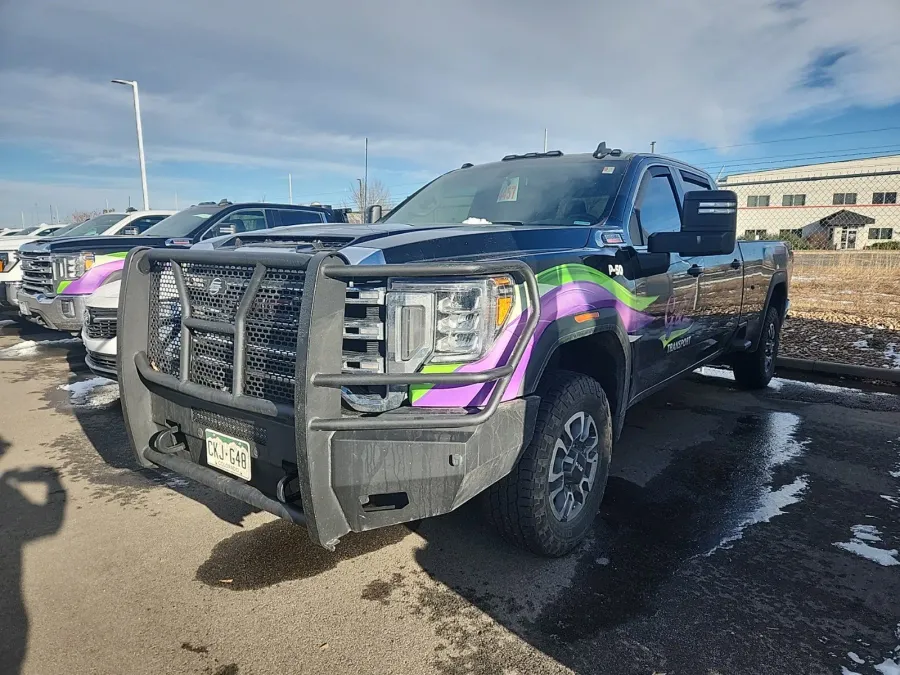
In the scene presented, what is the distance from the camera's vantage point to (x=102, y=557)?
10.1 feet

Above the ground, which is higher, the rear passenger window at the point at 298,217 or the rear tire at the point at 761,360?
the rear passenger window at the point at 298,217

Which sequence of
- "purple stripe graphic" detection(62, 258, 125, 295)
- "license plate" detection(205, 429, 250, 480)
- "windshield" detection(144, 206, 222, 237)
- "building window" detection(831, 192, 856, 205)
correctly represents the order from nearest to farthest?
1. "license plate" detection(205, 429, 250, 480)
2. "purple stripe graphic" detection(62, 258, 125, 295)
3. "windshield" detection(144, 206, 222, 237)
4. "building window" detection(831, 192, 856, 205)

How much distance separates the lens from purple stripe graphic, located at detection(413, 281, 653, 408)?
7.72 feet

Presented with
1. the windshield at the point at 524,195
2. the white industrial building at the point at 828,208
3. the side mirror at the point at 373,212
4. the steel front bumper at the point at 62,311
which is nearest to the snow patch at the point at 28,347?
the steel front bumper at the point at 62,311

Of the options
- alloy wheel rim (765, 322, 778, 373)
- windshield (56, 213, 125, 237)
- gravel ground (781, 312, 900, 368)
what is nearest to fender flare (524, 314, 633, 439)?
alloy wheel rim (765, 322, 778, 373)

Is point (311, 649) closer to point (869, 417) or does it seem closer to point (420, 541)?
point (420, 541)

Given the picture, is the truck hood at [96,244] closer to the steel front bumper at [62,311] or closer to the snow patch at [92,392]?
the steel front bumper at [62,311]

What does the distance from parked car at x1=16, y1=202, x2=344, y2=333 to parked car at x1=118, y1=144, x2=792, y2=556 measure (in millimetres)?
3946

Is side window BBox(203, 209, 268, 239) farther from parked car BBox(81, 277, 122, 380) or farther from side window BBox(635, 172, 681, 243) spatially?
side window BBox(635, 172, 681, 243)

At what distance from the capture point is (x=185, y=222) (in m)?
8.95

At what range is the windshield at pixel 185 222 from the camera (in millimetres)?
8688

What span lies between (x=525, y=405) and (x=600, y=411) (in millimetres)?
773

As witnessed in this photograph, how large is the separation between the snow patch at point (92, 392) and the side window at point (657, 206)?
4920mm

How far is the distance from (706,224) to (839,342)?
602cm
